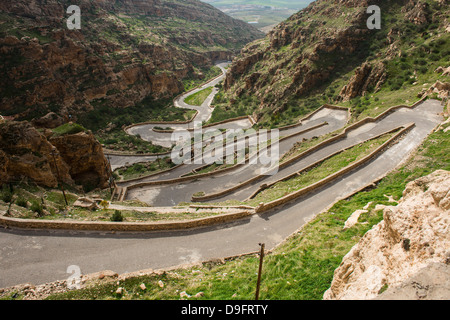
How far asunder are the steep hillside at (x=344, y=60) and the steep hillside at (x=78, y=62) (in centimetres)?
2125

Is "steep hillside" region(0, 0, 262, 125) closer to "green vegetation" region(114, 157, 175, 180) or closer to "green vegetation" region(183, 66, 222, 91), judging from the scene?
"green vegetation" region(183, 66, 222, 91)

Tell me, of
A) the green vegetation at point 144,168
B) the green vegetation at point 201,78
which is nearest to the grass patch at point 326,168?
the green vegetation at point 144,168

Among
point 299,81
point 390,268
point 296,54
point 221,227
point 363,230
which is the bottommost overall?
point 221,227

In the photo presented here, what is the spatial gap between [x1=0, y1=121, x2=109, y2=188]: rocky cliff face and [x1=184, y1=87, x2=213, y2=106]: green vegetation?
46731mm

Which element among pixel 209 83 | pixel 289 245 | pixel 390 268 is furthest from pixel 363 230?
pixel 209 83

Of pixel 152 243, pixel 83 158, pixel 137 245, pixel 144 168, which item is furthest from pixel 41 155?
pixel 144 168

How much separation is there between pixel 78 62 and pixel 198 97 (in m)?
29.9

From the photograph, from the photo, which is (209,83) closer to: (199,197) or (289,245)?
(199,197)

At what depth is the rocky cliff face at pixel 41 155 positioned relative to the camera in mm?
15602

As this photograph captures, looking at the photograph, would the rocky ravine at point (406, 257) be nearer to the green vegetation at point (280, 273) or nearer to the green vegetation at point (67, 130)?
the green vegetation at point (280, 273)

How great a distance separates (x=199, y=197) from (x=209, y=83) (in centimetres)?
7066

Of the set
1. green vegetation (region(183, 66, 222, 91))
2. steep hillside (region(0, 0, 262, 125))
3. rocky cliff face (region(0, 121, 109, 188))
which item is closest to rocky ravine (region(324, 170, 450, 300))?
rocky cliff face (region(0, 121, 109, 188))

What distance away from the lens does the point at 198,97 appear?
2803 inches

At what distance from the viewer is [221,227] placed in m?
12.9
